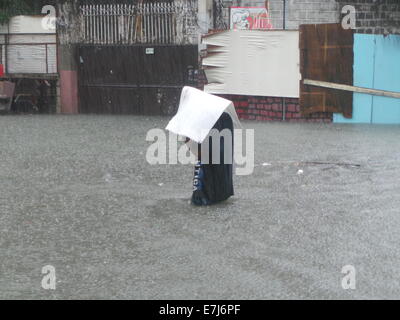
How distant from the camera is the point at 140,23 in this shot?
21.7 meters

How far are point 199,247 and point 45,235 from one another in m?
1.68

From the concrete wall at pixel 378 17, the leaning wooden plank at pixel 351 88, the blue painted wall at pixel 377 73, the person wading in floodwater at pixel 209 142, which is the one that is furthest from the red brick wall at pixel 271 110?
the person wading in floodwater at pixel 209 142

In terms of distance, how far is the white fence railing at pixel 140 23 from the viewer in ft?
69.4

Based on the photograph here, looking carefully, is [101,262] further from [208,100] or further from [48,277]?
[208,100]

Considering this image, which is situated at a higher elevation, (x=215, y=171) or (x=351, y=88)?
(x=351, y=88)

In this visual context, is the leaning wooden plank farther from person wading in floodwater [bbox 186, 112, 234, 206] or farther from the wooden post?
person wading in floodwater [bbox 186, 112, 234, 206]

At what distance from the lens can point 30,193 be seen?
33.5ft

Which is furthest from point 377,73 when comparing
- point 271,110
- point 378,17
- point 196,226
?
point 196,226

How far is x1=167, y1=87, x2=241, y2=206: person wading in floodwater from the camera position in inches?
354

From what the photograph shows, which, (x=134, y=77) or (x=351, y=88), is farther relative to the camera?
(x=134, y=77)

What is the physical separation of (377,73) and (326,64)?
1.20 metres

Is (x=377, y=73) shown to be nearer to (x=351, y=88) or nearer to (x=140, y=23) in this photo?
(x=351, y=88)

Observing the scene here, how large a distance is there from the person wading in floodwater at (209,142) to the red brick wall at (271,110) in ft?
30.9

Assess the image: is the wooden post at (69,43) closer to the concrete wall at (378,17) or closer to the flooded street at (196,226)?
the concrete wall at (378,17)
